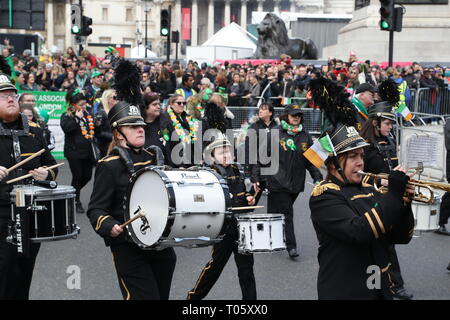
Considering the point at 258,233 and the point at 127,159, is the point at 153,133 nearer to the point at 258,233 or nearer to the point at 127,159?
the point at 258,233

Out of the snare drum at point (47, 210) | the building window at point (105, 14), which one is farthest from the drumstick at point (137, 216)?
the building window at point (105, 14)

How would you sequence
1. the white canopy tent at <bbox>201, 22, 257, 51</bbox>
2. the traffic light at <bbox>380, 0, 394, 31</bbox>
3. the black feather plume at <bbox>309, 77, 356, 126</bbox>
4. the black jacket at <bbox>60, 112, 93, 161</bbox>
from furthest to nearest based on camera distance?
the white canopy tent at <bbox>201, 22, 257, 51</bbox> < the traffic light at <bbox>380, 0, 394, 31</bbox> < the black jacket at <bbox>60, 112, 93, 161</bbox> < the black feather plume at <bbox>309, 77, 356, 126</bbox>

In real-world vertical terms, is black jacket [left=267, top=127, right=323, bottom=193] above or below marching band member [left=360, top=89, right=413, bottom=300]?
below

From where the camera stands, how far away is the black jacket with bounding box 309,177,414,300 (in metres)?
4.22

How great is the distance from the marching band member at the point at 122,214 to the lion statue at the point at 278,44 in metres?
35.6

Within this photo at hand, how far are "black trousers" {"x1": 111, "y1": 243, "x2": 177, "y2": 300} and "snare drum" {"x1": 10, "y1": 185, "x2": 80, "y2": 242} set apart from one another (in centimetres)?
46

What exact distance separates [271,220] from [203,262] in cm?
285

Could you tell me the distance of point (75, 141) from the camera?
11.7 metres

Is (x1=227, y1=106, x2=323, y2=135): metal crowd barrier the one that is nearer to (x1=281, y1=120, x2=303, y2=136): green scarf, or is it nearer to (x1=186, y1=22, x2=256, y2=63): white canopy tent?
(x1=281, y1=120, x2=303, y2=136): green scarf

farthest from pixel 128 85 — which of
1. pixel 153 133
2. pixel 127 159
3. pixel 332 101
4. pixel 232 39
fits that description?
pixel 232 39

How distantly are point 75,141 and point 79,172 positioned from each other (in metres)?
0.48

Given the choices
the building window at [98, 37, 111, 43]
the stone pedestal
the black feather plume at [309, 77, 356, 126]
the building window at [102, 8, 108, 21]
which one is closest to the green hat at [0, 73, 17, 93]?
the black feather plume at [309, 77, 356, 126]

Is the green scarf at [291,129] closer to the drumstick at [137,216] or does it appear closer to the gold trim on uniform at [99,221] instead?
the gold trim on uniform at [99,221]
